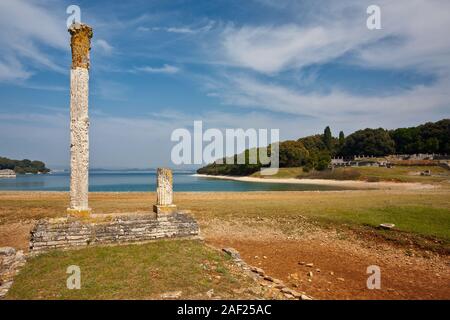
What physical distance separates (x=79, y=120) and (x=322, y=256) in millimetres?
11008

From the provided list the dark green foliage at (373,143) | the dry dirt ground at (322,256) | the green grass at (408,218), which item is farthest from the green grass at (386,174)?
the dry dirt ground at (322,256)

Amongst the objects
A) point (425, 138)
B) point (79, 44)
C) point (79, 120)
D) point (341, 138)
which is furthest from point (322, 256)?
point (341, 138)

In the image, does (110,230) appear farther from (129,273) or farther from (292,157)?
(292,157)

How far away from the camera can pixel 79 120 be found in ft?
41.5

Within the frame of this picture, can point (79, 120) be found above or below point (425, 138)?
below

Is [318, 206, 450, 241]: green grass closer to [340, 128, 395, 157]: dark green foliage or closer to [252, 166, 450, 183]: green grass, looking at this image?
[252, 166, 450, 183]: green grass

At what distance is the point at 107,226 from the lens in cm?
1239

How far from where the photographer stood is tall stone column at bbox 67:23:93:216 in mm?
12609

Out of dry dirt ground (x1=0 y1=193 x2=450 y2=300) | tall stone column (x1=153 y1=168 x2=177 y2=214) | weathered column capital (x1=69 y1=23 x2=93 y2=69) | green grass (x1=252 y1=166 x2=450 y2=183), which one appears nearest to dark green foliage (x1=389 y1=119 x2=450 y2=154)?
green grass (x1=252 y1=166 x2=450 y2=183)

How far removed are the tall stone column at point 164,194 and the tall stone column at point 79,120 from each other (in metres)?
2.82
